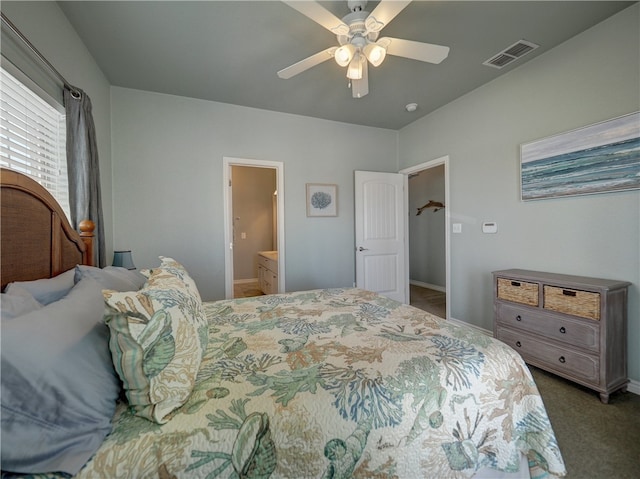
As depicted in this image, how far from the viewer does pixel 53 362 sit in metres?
0.68

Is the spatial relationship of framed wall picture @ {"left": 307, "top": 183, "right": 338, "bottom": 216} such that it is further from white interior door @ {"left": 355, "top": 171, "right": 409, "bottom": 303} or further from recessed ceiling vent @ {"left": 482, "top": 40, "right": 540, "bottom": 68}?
recessed ceiling vent @ {"left": 482, "top": 40, "right": 540, "bottom": 68}

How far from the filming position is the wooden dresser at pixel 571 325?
1.83m

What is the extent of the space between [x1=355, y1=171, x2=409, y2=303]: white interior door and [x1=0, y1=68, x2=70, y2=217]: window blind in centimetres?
311

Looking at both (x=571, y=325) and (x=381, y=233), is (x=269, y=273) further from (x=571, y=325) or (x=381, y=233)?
(x=571, y=325)

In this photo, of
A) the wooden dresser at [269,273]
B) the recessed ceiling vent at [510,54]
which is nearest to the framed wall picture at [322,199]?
the wooden dresser at [269,273]

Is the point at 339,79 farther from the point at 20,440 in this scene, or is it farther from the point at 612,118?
the point at 20,440

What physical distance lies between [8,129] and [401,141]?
4122 millimetres

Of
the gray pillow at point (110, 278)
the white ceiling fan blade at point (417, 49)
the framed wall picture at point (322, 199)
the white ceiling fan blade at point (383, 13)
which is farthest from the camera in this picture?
the framed wall picture at point (322, 199)

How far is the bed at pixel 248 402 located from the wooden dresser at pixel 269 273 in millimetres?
2708

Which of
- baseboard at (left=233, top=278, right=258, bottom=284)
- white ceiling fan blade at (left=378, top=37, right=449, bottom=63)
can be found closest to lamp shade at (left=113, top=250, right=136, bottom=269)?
white ceiling fan blade at (left=378, top=37, right=449, bottom=63)

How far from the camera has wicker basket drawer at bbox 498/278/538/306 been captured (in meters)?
2.20

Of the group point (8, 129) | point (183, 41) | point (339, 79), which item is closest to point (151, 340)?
point (8, 129)

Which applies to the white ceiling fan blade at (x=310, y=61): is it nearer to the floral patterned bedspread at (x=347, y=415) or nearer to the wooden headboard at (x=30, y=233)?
the wooden headboard at (x=30, y=233)

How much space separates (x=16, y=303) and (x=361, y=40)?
2.09 meters
